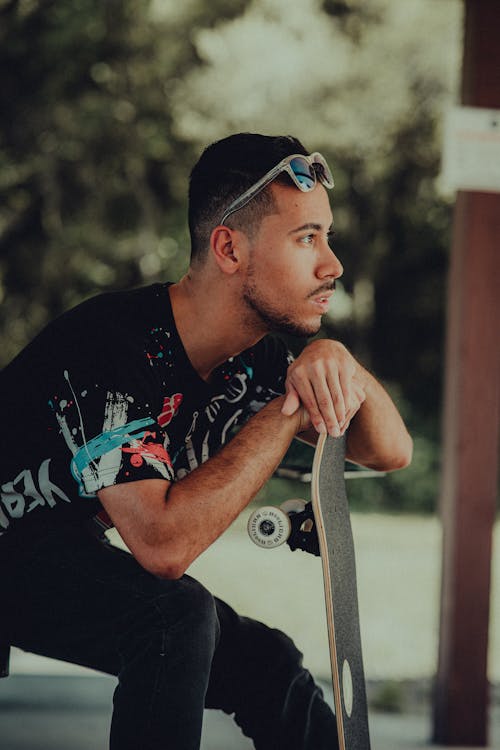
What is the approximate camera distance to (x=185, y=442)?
183 centimetres

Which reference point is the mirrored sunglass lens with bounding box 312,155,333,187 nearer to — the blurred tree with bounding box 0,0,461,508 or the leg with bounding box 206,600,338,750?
the leg with bounding box 206,600,338,750

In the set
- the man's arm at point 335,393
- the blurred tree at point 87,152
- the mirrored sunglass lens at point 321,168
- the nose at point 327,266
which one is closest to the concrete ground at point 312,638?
the man's arm at point 335,393

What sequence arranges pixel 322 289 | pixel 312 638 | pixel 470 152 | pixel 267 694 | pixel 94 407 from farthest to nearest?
1. pixel 312 638
2. pixel 470 152
3. pixel 322 289
4. pixel 267 694
5. pixel 94 407

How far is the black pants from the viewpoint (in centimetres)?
136

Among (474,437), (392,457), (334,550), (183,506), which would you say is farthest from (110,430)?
(474,437)

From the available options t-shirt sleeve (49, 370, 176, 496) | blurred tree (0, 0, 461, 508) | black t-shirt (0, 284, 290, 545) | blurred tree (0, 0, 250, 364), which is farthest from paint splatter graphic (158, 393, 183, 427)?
blurred tree (0, 0, 250, 364)

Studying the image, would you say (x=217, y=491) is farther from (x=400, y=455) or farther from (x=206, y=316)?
(x=400, y=455)

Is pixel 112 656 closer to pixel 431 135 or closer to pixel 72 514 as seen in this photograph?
pixel 72 514

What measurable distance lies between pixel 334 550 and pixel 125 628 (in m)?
0.35

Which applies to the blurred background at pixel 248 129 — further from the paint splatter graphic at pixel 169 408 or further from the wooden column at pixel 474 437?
the paint splatter graphic at pixel 169 408

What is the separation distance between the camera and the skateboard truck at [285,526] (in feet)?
5.00

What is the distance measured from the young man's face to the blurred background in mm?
5335

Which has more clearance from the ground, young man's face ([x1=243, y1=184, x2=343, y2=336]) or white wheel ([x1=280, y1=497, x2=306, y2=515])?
young man's face ([x1=243, y1=184, x2=343, y2=336])

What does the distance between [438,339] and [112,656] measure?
9131 mm
